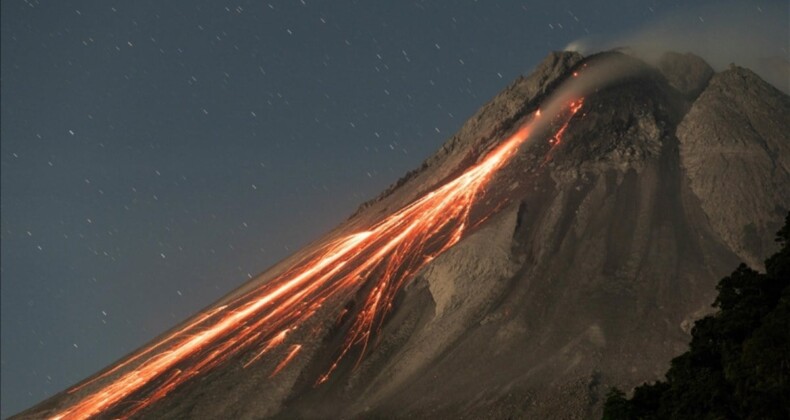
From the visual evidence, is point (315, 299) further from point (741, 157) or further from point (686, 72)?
point (686, 72)

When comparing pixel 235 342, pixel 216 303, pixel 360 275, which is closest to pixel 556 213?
pixel 360 275

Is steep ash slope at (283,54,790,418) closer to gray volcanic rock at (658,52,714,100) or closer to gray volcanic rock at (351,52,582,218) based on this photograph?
gray volcanic rock at (658,52,714,100)

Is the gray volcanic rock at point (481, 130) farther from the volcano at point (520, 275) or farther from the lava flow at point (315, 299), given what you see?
the lava flow at point (315, 299)

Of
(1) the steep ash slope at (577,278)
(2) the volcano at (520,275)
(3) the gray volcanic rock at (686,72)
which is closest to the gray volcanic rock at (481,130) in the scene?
(2) the volcano at (520,275)

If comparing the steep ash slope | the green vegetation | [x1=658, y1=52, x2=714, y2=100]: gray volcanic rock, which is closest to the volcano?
the steep ash slope

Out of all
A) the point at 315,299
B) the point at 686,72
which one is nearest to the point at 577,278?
the point at 315,299

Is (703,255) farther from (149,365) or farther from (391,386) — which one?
(149,365)
